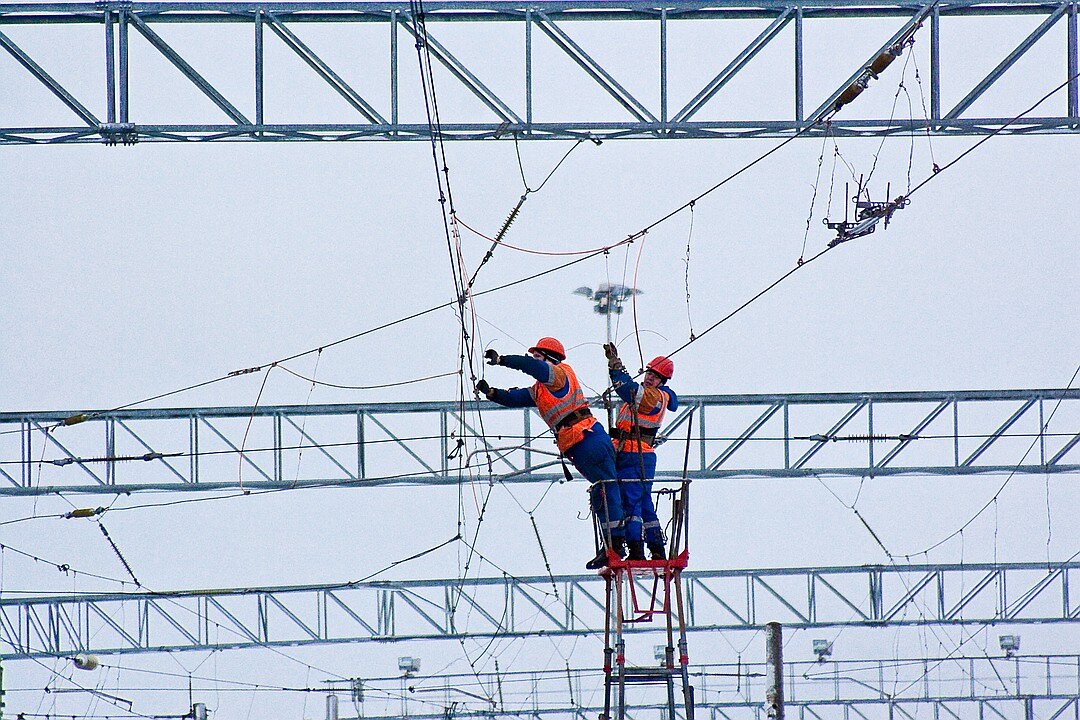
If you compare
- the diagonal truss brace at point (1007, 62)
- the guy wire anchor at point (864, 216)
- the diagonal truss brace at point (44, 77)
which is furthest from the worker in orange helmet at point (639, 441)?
the diagonal truss brace at point (44, 77)

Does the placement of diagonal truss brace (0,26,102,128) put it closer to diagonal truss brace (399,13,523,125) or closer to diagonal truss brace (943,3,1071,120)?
diagonal truss brace (399,13,523,125)

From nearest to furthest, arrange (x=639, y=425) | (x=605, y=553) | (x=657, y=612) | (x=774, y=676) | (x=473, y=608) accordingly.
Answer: (x=657, y=612), (x=605, y=553), (x=639, y=425), (x=774, y=676), (x=473, y=608)

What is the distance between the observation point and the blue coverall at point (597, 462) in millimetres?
→ 13922

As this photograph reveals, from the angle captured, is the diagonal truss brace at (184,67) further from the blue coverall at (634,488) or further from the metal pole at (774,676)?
the metal pole at (774,676)

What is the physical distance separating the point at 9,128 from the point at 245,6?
232 cm

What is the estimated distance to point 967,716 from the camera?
33844 millimetres

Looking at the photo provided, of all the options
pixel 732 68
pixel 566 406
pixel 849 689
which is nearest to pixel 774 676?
pixel 566 406

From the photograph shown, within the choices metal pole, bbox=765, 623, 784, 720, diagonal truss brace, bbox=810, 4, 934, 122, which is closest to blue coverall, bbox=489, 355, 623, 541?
metal pole, bbox=765, 623, 784, 720

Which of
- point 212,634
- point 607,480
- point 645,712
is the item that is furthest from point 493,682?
point 607,480

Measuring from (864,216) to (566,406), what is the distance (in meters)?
3.06

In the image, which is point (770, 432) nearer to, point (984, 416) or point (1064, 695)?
point (1064, 695)

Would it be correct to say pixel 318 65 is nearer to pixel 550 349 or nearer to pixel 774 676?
pixel 550 349

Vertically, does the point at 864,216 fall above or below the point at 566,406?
above

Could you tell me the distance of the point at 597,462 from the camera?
1417 cm
